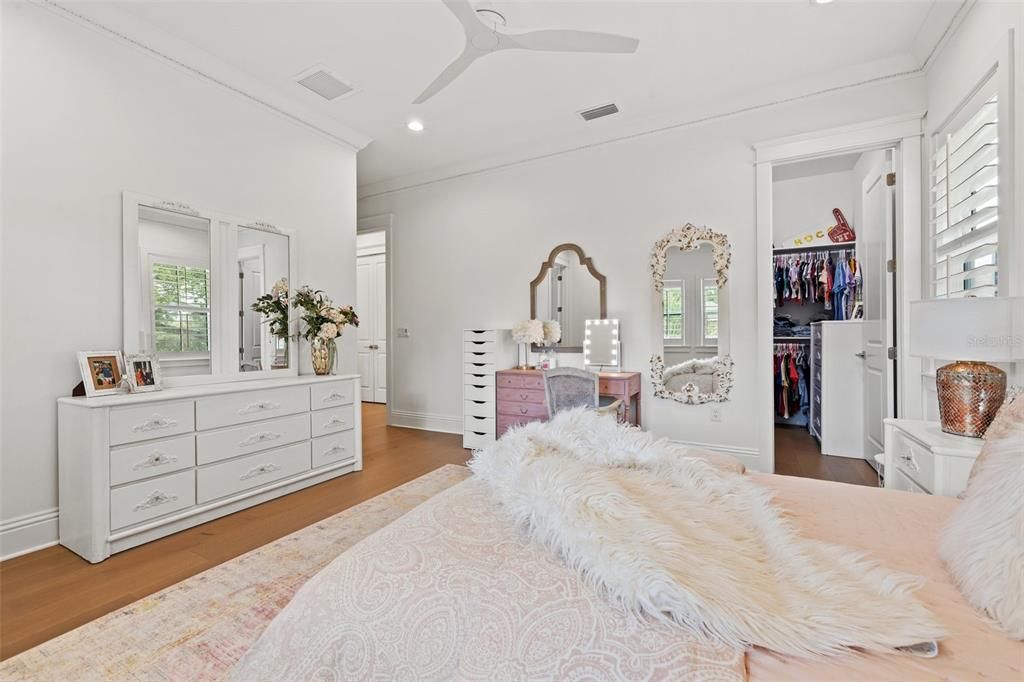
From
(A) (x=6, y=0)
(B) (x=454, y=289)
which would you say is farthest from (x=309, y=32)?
(B) (x=454, y=289)

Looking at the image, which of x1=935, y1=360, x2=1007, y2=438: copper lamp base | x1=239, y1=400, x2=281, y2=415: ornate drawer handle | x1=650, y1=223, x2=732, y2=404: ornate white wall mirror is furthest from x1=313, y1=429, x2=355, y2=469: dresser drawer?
x1=935, y1=360, x2=1007, y2=438: copper lamp base

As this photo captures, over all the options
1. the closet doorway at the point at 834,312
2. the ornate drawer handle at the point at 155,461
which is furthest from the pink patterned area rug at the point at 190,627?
the closet doorway at the point at 834,312

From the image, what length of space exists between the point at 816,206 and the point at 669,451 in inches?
190

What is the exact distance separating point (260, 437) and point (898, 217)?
176 inches

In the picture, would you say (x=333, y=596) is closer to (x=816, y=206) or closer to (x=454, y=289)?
(x=454, y=289)

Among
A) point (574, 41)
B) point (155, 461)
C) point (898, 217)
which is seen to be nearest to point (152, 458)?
point (155, 461)

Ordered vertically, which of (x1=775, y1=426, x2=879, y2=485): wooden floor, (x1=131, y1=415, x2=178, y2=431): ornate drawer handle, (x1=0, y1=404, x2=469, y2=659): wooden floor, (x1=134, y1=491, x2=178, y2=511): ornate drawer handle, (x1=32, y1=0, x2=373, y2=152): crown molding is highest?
(x1=32, y1=0, x2=373, y2=152): crown molding

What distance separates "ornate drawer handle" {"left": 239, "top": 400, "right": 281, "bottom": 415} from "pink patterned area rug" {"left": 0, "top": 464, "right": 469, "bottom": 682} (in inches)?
34.3

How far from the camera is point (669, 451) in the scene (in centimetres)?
134

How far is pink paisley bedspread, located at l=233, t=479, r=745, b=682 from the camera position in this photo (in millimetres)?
659

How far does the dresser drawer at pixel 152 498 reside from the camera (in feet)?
7.09

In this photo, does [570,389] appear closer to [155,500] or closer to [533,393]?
[533,393]

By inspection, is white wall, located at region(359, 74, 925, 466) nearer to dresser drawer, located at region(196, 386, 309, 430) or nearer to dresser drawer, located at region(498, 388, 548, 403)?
dresser drawer, located at region(498, 388, 548, 403)

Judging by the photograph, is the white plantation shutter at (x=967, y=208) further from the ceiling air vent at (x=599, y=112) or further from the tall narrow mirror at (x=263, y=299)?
the tall narrow mirror at (x=263, y=299)
